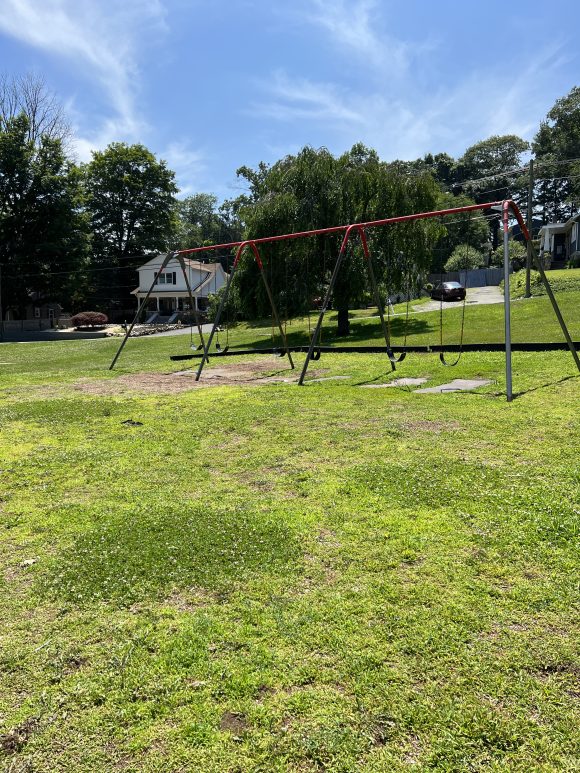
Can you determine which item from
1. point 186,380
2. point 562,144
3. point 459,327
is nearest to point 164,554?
point 186,380

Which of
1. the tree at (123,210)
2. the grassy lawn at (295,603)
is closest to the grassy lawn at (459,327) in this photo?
the grassy lawn at (295,603)

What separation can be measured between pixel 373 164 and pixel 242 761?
62.4 ft

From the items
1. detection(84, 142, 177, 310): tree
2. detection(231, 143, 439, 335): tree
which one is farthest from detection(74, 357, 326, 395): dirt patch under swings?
detection(84, 142, 177, 310): tree

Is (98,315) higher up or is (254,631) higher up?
(98,315)

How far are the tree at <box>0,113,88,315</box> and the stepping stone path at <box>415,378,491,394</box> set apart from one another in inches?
1524

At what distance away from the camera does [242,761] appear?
Result: 1564mm

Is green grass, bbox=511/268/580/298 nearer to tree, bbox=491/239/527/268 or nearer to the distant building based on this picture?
tree, bbox=491/239/527/268

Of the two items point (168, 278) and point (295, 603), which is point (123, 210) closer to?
point (168, 278)

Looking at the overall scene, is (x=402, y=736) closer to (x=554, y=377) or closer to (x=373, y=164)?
(x=554, y=377)

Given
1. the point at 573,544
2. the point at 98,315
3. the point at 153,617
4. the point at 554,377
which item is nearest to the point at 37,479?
the point at 153,617

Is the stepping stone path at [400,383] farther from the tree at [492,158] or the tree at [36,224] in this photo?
the tree at [492,158]

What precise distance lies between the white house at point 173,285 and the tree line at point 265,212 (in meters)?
3.02

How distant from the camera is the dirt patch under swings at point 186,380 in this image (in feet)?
29.4

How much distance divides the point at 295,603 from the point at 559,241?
51.8 meters
